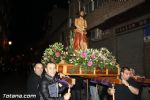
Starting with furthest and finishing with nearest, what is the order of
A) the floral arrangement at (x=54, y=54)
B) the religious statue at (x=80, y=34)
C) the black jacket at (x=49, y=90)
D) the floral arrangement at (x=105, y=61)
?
the religious statue at (x=80, y=34) < the floral arrangement at (x=54, y=54) < the floral arrangement at (x=105, y=61) < the black jacket at (x=49, y=90)

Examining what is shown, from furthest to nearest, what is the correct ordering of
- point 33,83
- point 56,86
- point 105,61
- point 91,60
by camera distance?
point 105,61 < point 91,60 < point 33,83 < point 56,86

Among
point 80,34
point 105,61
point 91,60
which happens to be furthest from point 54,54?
point 105,61

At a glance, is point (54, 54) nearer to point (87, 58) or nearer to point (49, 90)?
point (87, 58)

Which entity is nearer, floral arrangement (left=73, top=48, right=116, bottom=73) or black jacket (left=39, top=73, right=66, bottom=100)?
black jacket (left=39, top=73, right=66, bottom=100)

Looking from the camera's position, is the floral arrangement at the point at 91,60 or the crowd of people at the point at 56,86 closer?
the crowd of people at the point at 56,86

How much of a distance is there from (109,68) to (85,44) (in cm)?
220

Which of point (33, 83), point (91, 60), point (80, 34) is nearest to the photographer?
point (33, 83)

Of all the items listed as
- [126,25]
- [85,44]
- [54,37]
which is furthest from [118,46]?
[54,37]

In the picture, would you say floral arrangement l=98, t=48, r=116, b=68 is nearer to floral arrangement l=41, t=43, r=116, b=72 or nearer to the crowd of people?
floral arrangement l=41, t=43, r=116, b=72

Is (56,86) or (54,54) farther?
(54,54)

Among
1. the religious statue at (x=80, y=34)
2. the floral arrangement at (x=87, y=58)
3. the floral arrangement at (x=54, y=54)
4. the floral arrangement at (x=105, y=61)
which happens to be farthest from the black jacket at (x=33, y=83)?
the religious statue at (x=80, y=34)

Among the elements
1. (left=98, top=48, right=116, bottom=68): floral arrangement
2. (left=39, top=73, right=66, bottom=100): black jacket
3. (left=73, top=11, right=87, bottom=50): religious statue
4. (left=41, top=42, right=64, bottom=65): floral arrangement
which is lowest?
(left=39, top=73, right=66, bottom=100): black jacket

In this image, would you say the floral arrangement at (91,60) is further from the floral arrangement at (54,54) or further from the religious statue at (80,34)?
the religious statue at (80,34)

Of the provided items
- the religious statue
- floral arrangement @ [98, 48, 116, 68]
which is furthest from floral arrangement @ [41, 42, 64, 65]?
floral arrangement @ [98, 48, 116, 68]
